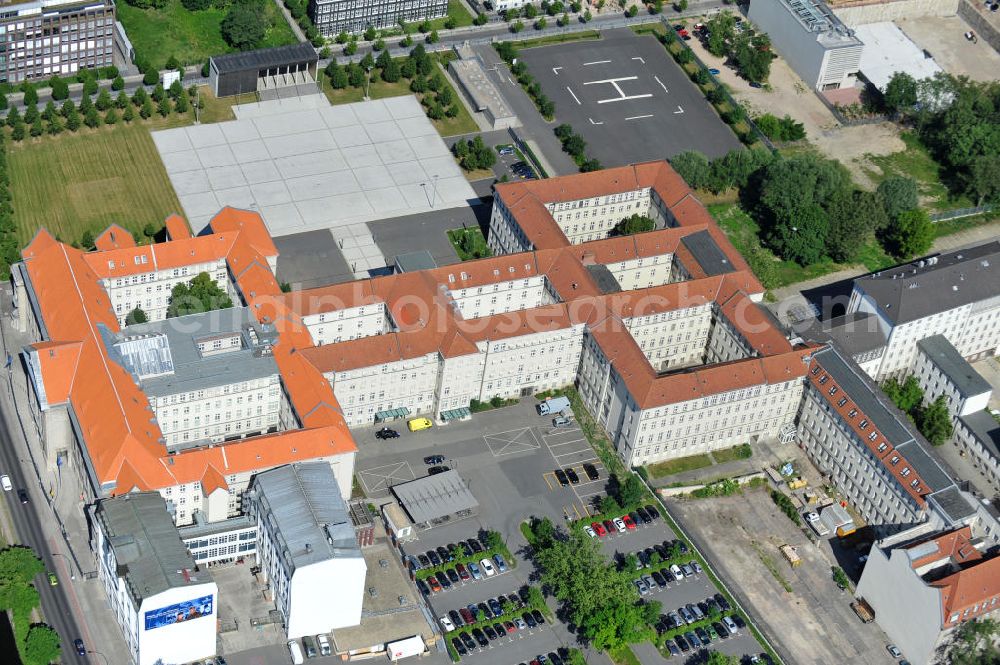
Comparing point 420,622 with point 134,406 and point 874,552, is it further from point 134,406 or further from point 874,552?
point 874,552

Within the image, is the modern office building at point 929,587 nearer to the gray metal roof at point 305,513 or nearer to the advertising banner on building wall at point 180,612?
the gray metal roof at point 305,513

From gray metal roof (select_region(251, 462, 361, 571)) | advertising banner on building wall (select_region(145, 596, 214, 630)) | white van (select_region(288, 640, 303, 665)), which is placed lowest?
white van (select_region(288, 640, 303, 665))

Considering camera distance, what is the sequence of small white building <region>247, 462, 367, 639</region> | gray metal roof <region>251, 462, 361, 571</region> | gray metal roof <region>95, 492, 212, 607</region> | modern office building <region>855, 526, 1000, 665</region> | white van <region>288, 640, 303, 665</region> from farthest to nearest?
modern office building <region>855, 526, 1000, 665</region> → white van <region>288, 640, 303, 665</region> → gray metal roof <region>251, 462, 361, 571</region> → small white building <region>247, 462, 367, 639</region> → gray metal roof <region>95, 492, 212, 607</region>

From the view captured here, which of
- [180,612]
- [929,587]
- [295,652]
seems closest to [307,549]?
[295,652]

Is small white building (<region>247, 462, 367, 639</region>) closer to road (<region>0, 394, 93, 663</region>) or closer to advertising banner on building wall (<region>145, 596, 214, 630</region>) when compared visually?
advertising banner on building wall (<region>145, 596, 214, 630</region>)

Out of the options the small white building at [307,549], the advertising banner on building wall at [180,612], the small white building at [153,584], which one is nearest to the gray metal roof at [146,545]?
the small white building at [153,584]

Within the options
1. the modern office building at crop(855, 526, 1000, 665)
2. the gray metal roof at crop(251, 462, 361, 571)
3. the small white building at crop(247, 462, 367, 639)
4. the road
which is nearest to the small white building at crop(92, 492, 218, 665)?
the road

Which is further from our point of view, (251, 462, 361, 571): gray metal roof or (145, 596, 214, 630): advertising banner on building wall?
(251, 462, 361, 571): gray metal roof

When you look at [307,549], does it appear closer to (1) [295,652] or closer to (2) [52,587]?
(1) [295,652]
